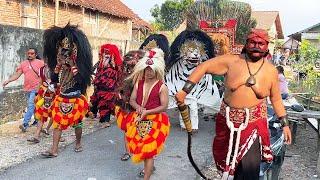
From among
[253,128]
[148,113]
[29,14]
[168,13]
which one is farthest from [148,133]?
[168,13]

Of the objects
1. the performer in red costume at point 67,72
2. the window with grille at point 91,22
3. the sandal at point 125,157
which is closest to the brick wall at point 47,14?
the window with grille at point 91,22

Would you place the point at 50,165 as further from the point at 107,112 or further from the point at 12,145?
the point at 107,112

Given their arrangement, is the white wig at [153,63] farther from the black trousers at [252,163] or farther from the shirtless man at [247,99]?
the black trousers at [252,163]

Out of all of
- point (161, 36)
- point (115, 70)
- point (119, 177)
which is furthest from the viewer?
point (161, 36)

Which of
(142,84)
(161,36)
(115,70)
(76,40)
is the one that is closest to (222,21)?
(161,36)

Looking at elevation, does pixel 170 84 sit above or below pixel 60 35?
below

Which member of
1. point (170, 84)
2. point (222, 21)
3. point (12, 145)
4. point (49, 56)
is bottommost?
point (12, 145)

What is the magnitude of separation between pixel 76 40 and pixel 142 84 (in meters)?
1.53

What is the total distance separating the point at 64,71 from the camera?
20.7 feet

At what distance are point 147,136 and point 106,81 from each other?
151 inches

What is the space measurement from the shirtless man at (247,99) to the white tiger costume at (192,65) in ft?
13.2

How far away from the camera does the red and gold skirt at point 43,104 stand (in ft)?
23.1

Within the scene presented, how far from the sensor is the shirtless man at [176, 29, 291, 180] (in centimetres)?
415

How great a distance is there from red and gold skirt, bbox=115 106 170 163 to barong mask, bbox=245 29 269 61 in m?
1.42
